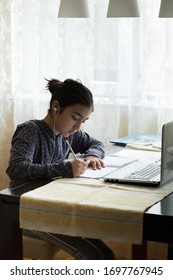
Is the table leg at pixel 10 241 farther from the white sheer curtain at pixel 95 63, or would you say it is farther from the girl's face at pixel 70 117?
the white sheer curtain at pixel 95 63

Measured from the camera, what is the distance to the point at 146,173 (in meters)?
2.23

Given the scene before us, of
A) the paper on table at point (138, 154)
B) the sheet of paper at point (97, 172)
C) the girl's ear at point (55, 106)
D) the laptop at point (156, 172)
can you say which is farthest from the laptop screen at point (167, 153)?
the girl's ear at point (55, 106)

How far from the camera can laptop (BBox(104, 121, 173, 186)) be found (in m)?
2.09

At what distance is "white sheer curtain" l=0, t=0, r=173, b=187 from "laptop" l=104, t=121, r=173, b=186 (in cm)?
113

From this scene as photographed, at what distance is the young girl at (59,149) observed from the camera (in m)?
2.18

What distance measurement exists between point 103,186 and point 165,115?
1.35 meters

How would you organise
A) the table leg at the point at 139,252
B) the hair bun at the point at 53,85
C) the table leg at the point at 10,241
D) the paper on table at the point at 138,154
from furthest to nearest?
the table leg at the point at 139,252 → the paper on table at the point at 138,154 → the hair bun at the point at 53,85 → the table leg at the point at 10,241

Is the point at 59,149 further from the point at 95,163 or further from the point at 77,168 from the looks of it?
the point at 77,168

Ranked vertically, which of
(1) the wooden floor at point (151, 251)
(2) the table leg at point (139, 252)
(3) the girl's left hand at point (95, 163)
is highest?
(3) the girl's left hand at point (95, 163)

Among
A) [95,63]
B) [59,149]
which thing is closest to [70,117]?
[59,149]

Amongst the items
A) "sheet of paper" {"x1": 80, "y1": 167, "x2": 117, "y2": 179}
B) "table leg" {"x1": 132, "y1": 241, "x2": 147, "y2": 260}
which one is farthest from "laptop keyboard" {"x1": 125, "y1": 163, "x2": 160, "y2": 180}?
"table leg" {"x1": 132, "y1": 241, "x2": 147, "y2": 260}

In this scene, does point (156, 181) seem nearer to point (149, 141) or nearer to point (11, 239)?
point (11, 239)

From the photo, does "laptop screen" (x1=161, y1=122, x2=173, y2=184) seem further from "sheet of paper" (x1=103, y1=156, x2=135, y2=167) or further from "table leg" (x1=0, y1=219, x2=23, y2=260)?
"table leg" (x1=0, y1=219, x2=23, y2=260)
